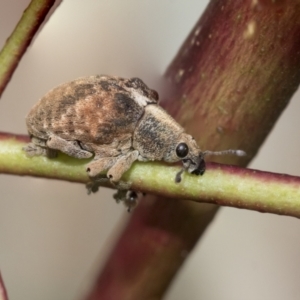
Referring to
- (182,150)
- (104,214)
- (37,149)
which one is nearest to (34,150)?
(37,149)

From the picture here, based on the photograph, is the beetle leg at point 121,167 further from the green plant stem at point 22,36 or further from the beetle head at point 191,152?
the green plant stem at point 22,36

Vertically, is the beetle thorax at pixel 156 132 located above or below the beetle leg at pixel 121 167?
above

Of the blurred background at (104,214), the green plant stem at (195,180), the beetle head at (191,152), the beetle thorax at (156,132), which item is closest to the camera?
the green plant stem at (195,180)

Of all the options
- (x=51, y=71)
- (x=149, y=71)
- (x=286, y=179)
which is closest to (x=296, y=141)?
(x=149, y=71)

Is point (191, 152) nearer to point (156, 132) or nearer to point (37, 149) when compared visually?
point (156, 132)

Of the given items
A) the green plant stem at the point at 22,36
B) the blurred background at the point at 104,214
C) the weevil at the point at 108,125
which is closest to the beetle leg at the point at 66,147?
the weevil at the point at 108,125
